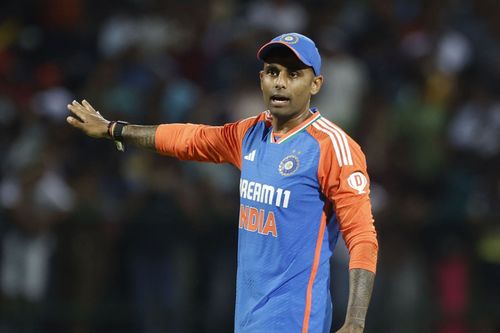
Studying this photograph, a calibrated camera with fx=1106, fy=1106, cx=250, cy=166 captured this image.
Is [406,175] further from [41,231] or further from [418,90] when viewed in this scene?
[41,231]

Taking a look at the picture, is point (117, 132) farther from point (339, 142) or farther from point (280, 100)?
point (339, 142)

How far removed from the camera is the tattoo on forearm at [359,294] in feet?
17.3

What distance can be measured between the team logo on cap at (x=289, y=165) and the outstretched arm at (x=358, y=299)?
605 mm

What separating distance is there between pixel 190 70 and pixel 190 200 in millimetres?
2196

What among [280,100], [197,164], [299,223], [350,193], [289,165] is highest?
[197,164]

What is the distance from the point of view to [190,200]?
11.0m

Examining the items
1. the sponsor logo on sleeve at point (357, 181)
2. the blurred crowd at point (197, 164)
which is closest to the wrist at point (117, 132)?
the sponsor logo on sleeve at point (357, 181)

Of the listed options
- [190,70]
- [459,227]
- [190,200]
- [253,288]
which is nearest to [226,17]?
[190,70]

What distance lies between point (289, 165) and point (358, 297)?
0.77m

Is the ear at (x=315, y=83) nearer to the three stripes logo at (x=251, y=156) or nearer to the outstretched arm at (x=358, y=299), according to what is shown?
the three stripes logo at (x=251, y=156)

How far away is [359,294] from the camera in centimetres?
529

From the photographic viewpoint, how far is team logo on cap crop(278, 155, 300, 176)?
5.57 m

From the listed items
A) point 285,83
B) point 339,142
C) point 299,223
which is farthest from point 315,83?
point 299,223

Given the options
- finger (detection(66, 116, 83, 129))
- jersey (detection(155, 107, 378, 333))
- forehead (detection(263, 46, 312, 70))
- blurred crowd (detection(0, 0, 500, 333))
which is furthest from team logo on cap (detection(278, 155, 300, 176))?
blurred crowd (detection(0, 0, 500, 333))
